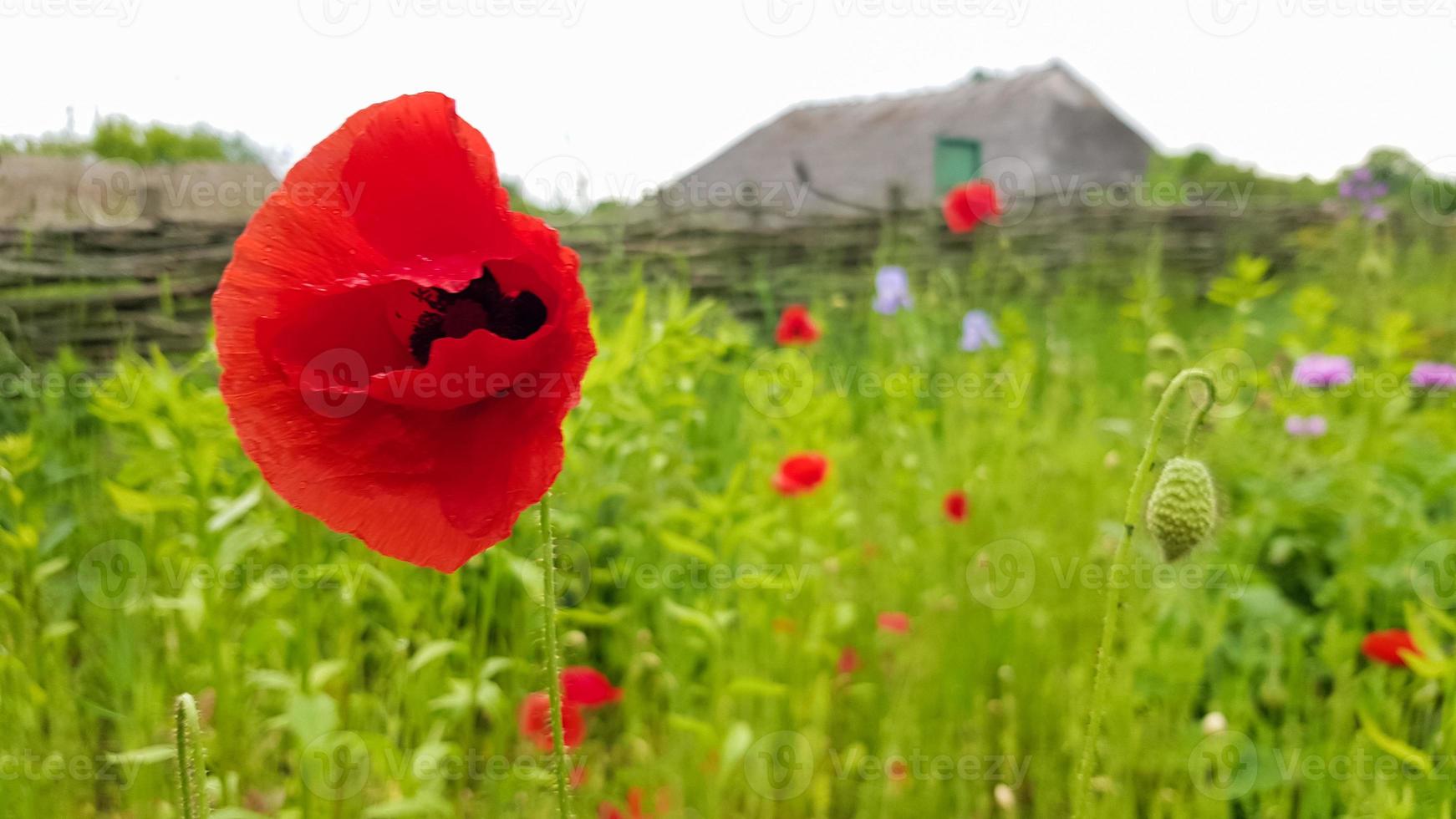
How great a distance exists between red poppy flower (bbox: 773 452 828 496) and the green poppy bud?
38.6 inches

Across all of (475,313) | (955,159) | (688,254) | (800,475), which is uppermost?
(955,159)

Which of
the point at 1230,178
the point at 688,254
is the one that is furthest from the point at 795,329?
the point at 1230,178

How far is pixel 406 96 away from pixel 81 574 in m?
1.49

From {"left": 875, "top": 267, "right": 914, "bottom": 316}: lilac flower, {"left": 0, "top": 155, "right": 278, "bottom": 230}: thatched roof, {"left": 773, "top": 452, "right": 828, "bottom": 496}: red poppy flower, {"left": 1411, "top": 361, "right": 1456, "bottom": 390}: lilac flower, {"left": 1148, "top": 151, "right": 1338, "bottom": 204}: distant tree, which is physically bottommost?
{"left": 773, "top": 452, "right": 828, "bottom": 496}: red poppy flower

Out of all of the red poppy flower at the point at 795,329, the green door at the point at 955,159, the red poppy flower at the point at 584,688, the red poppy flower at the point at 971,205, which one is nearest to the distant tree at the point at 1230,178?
the green door at the point at 955,159

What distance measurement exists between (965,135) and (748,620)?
495 inches

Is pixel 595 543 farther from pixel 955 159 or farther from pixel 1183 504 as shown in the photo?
→ pixel 955 159

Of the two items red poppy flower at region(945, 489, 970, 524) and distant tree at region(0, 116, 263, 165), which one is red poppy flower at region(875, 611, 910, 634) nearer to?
red poppy flower at region(945, 489, 970, 524)

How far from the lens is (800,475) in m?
1.75

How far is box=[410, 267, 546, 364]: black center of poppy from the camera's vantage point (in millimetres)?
658

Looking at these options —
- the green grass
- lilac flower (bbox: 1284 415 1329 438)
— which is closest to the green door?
lilac flower (bbox: 1284 415 1329 438)

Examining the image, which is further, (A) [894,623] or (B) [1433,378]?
(B) [1433,378]

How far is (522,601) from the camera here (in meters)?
1.75

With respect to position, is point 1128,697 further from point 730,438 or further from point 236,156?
point 236,156
